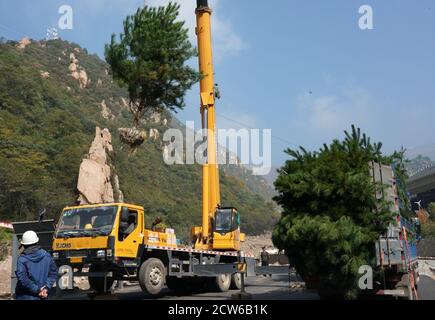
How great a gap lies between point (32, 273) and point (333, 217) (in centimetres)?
581

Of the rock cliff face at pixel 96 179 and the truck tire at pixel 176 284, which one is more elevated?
the rock cliff face at pixel 96 179


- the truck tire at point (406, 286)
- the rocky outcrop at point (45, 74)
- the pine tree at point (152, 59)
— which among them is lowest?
the truck tire at point (406, 286)

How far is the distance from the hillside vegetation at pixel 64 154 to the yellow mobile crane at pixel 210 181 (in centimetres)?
714

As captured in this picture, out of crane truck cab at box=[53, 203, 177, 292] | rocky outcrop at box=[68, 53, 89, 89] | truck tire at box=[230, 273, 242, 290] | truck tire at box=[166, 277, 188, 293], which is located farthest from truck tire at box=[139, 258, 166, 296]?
rocky outcrop at box=[68, 53, 89, 89]

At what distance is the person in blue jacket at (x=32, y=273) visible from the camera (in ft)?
20.2

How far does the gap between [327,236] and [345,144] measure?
7.86ft

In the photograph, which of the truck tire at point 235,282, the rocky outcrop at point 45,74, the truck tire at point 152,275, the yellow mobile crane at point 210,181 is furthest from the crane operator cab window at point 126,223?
the rocky outcrop at point 45,74

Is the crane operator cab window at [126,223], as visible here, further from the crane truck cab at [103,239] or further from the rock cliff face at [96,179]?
the rock cliff face at [96,179]

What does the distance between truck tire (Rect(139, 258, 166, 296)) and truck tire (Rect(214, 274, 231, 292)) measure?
3539 mm

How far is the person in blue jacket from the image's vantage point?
6148mm

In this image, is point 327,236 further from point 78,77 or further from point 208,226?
point 78,77

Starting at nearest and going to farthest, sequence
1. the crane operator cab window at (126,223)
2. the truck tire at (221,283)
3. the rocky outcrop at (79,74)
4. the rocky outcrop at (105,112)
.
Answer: the crane operator cab window at (126,223), the truck tire at (221,283), the rocky outcrop at (105,112), the rocky outcrop at (79,74)

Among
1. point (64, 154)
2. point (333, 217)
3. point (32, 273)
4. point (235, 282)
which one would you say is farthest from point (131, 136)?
point (64, 154)

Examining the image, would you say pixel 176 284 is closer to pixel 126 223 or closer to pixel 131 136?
pixel 126 223
